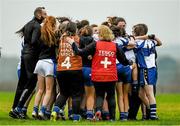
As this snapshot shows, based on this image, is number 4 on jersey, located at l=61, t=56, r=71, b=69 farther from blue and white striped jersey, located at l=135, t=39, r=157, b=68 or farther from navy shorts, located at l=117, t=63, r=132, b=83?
blue and white striped jersey, located at l=135, t=39, r=157, b=68

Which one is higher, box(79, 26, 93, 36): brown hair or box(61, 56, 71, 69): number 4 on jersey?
box(79, 26, 93, 36): brown hair

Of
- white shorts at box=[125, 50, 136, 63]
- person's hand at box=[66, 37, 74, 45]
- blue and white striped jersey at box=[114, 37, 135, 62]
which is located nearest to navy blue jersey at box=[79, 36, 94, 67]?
person's hand at box=[66, 37, 74, 45]

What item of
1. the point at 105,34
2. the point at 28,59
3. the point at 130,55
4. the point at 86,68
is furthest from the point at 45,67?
the point at 130,55

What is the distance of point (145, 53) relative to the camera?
15883 mm

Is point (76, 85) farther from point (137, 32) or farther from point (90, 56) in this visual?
point (137, 32)

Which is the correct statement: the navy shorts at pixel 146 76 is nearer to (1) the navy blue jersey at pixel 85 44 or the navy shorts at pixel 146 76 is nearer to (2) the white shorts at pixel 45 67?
(1) the navy blue jersey at pixel 85 44

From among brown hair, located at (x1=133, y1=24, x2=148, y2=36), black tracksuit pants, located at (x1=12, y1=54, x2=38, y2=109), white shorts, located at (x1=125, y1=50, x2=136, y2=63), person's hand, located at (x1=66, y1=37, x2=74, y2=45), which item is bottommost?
black tracksuit pants, located at (x1=12, y1=54, x2=38, y2=109)

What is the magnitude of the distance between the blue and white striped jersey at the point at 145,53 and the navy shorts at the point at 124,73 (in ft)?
1.17

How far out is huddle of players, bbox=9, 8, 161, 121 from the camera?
14789mm

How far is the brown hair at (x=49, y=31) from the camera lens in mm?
15375

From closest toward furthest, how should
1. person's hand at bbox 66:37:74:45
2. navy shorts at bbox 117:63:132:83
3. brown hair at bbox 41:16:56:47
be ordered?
person's hand at bbox 66:37:74:45
brown hair at bbox 41:16:56:47
navy shorts at bbox 117:63:132:83

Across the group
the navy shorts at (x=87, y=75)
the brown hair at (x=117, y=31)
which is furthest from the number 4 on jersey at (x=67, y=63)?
the brown hair at (x=117, y=31)

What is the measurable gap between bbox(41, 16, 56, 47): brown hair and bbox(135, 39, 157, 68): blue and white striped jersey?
1.80m

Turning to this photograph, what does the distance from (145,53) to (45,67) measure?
2115 mm
